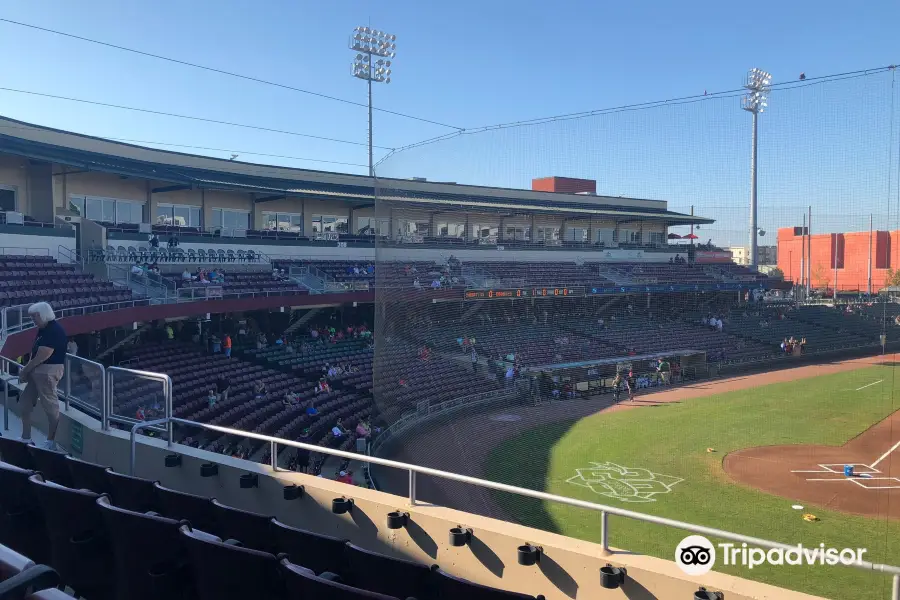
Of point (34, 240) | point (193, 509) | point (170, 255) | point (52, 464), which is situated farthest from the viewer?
point (170, 255)

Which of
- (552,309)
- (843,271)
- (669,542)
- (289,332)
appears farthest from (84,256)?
(843,271)

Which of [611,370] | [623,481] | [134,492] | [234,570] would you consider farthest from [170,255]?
[234,570]

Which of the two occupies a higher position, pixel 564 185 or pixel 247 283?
pixel 564 185

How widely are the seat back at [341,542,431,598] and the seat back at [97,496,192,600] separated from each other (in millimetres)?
694

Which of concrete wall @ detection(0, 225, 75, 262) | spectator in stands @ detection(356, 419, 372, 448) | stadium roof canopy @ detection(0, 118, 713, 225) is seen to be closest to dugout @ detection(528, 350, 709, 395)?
stadium roof canopy @ detection(0, 118, 713, 225)

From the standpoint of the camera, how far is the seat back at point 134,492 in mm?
3400

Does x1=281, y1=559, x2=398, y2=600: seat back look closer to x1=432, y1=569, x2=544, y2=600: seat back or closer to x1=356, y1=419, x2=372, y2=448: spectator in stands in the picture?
x1=432, y1=569, x2=544, y2=600: seat back

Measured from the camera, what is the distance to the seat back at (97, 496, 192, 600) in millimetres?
2639

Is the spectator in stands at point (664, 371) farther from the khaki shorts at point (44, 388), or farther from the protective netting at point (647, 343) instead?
the khaki shorts at point (44, 388)

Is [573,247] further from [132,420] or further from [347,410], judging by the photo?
[132,420]

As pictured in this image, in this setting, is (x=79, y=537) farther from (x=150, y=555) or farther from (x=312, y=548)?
(x=312, y=548)

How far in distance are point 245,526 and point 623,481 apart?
9262 millimetres

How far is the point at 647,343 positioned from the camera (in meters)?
11.4

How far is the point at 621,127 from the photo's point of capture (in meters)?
9.65
